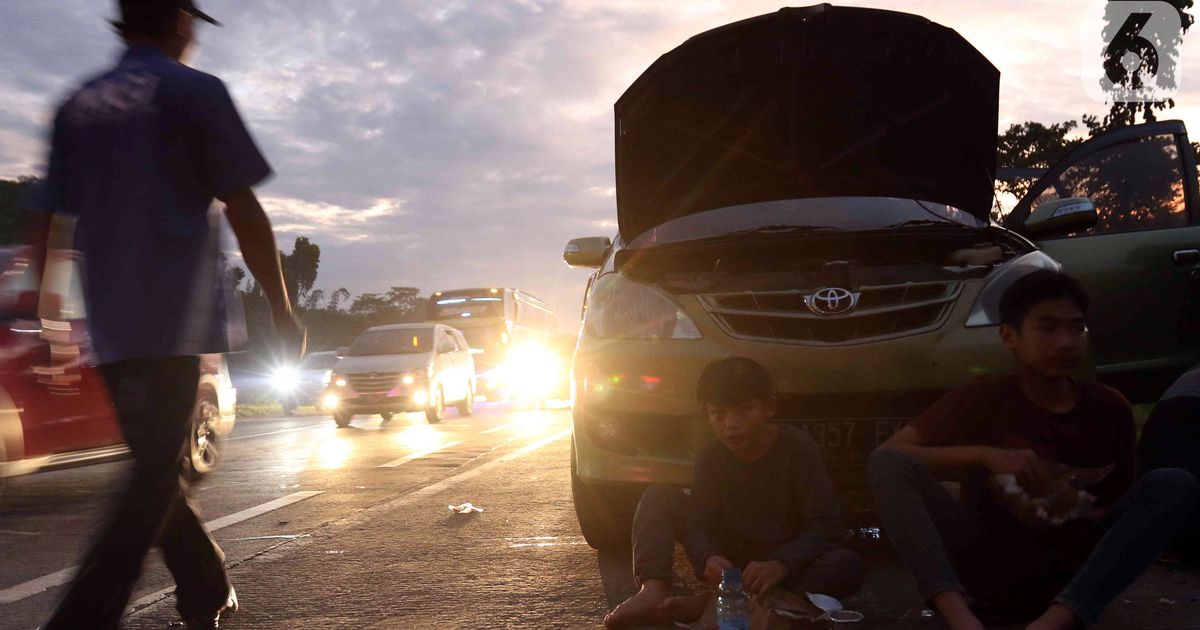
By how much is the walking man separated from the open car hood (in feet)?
9.14

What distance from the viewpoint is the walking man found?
109 inches

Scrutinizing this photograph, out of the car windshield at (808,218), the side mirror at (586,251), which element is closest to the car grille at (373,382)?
the side mirror at (586,251)

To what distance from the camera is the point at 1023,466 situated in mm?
3020

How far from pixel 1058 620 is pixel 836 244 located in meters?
2.15

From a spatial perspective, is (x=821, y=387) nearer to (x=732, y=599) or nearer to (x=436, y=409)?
(x=732, y=599)

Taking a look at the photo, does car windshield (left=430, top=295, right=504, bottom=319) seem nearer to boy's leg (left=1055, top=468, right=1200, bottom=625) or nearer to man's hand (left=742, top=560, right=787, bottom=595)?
man's hand (left=742, top=560, right=787, bottom=595)

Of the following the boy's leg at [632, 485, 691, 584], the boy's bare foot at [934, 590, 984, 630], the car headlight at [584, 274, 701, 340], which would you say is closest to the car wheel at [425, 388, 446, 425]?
the car headlight at [584, 274, 701, 340]

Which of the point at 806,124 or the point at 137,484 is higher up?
the point at 806,124

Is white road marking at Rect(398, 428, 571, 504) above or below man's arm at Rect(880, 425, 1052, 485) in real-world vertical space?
below

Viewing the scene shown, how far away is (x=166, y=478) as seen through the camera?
281 cm

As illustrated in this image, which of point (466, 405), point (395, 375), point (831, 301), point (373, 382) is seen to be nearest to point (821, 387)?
point (831, 301)

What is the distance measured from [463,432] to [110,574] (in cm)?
1173

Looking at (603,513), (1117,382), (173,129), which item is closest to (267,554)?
(603,513)

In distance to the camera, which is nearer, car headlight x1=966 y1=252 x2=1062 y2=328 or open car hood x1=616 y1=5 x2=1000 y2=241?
car headlight x1=966 y1=252 x2=1062 y2=328
